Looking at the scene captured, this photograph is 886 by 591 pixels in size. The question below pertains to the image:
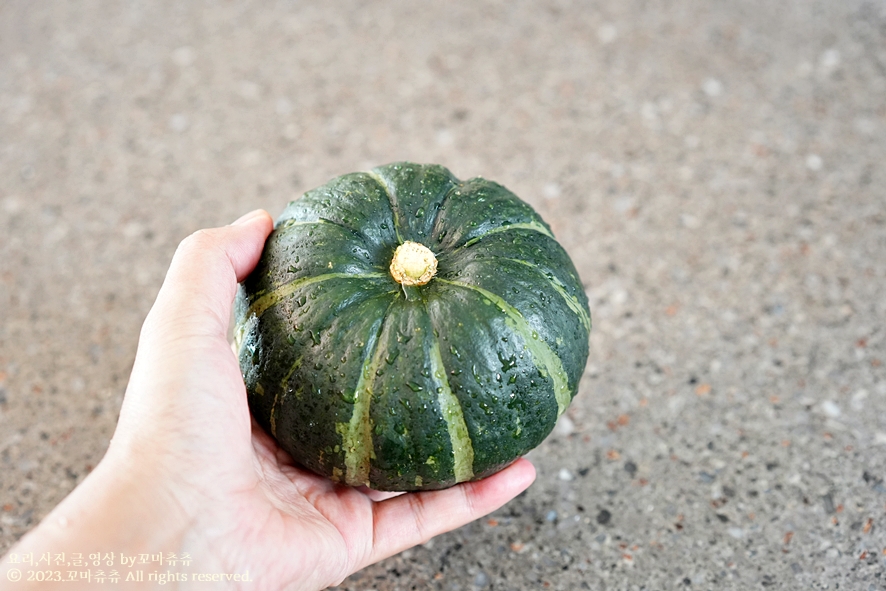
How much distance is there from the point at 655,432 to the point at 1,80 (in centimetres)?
379

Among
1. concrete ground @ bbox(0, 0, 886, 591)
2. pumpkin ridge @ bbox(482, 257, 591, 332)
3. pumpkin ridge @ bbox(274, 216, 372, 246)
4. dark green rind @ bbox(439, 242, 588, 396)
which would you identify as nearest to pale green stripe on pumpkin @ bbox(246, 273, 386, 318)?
pumpkin ridge @ bbox(274, 216, 372, 246)

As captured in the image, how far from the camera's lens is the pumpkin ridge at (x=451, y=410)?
1830 millimetres

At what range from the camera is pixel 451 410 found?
6.03 feet

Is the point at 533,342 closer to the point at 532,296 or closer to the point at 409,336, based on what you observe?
the point at 532,296

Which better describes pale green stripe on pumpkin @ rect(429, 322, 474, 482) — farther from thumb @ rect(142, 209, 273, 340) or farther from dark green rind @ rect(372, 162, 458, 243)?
thumb @ rect(142, 209, 273, 340)

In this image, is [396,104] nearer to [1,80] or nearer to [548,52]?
[548,52]

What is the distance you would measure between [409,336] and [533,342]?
12.8 inches

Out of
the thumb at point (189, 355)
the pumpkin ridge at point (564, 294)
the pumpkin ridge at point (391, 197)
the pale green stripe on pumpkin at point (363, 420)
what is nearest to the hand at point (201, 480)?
the thumb at point (189, 355)

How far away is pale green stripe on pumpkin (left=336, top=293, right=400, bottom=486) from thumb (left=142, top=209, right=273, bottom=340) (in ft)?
1.36

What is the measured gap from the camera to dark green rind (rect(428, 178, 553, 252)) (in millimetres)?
2078

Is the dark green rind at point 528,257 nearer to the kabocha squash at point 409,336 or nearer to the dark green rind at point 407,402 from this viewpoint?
the kabocha squash at point 409,336

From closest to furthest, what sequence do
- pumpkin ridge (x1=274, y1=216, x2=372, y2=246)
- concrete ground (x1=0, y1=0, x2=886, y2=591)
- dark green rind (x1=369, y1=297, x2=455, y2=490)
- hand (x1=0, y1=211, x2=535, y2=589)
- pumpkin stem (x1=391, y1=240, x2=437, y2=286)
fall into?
hand (x1=0, y1=211, x2=535, y2=589) < dark green rind (x1=369, y1=297, x2=455, y2=490) < pumpkin stem (x1=391, y1=240, x2=437, y2=286) < pumpkin ridge (x1=274, y1=216, x2=372, y2=246) < concrete ground (x1=0, y1=0, x2=886, y2=591)

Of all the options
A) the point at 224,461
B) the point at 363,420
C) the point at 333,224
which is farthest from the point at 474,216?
the point at 224,461

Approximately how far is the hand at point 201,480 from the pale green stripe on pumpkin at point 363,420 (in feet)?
0.81
